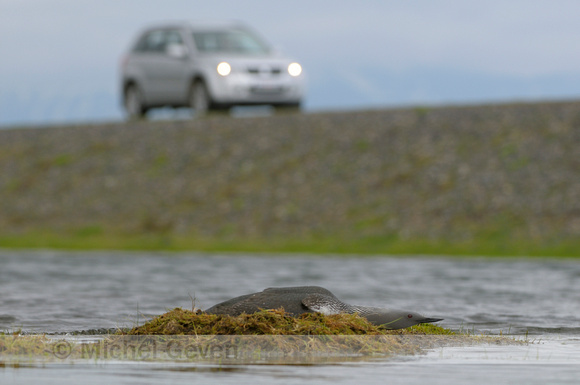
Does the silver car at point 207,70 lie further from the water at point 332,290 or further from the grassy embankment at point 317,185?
the water at point 332,290

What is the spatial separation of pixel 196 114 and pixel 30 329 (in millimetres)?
22268

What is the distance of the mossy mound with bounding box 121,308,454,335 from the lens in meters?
9.48

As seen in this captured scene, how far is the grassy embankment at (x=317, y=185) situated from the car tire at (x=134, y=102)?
54 centimetres

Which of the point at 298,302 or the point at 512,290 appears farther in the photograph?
the point at 512,290

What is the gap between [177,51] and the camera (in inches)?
1212

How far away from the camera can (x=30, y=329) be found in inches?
444

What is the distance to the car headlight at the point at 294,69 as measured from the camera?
30.6 meters

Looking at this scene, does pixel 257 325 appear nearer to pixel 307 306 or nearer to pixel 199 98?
pixel 307 306

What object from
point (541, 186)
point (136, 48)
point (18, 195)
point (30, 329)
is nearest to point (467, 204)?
point (541, 186)

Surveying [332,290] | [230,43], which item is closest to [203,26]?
[230,43]

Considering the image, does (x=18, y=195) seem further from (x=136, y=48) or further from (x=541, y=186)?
(x=541, y=186)

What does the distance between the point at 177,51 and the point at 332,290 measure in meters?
15.2

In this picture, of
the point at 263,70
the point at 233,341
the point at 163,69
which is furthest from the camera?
the point at 163,69

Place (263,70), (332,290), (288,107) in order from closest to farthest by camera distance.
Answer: (332,290), (263,70), (288,107)
